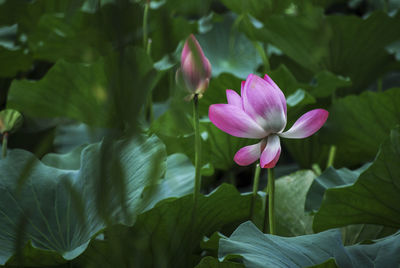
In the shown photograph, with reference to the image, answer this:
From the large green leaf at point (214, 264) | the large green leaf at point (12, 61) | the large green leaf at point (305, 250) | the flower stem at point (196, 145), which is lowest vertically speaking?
the large green leaf at point (12, 61)

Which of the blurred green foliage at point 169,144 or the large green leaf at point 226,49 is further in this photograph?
the large green leaf at point 226,49

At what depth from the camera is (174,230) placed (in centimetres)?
76

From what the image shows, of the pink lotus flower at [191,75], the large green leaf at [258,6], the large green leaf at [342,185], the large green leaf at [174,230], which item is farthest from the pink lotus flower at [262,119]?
the large green leaf at [258,6]

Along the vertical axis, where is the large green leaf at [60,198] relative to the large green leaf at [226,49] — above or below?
above

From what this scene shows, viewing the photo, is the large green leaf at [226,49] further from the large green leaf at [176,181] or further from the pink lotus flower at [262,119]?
the pink lotus flower at [262,119]

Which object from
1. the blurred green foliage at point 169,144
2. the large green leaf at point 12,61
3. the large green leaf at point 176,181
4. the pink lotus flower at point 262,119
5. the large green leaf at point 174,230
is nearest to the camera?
the blurred green foliage at point 169,144

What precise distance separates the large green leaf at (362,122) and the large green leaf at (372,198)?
339 mm

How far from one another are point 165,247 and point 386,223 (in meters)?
0.36

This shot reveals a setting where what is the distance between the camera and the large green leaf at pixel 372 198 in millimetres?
786

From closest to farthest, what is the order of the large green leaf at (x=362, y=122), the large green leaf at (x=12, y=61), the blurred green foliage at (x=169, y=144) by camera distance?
the blurred green foliage at (x=169, y=144) < the large green leaf at (x=362, y=122) < the large green leaf at (x=12, y=61)

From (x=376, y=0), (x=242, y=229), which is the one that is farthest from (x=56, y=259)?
(x=376, y=0)

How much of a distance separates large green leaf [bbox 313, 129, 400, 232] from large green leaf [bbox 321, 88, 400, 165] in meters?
0.34

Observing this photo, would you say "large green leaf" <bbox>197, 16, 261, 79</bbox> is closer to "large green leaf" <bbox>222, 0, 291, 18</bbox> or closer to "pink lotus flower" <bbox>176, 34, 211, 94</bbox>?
"large green leaf" <bbox>222, 0, 291, 18</bbox>

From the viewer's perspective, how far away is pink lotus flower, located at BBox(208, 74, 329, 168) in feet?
1.85
